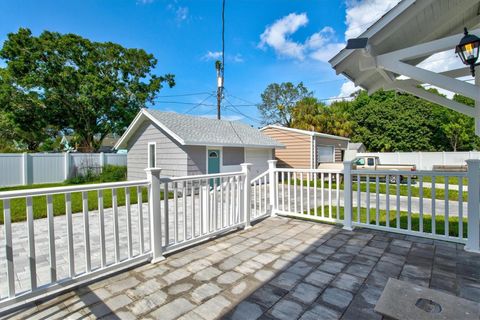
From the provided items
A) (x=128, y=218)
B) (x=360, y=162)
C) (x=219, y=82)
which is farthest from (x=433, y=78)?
(x=219, y=82)

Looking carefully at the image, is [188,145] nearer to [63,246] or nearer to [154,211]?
[63,246]

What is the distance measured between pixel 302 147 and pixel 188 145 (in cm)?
648

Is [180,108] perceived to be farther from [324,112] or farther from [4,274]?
[4,274]

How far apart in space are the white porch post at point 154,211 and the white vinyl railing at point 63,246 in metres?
0.08

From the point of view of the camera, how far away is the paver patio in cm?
199

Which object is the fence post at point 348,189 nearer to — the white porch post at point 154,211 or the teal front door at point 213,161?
the white porch post at point 154,211

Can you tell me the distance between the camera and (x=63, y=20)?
12.8 metres

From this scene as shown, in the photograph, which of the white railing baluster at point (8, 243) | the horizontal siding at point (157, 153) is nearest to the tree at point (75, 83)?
the horizontal siding at point (157, 153)

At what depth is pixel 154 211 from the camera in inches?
113

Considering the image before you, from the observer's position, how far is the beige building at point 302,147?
12.8 meters

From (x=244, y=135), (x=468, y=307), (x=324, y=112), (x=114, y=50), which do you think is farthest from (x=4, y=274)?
(x=324, y=112)

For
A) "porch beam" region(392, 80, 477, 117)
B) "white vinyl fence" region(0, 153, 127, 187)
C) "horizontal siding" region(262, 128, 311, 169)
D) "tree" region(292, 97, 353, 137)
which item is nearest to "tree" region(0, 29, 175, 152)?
"white vinyl fence" region(0, 153, 127, 187)

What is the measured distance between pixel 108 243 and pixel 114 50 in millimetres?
14980

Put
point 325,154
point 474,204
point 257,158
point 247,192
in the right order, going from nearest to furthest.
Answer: point 474,204, point 247,192, point 257,158, point 325,154
